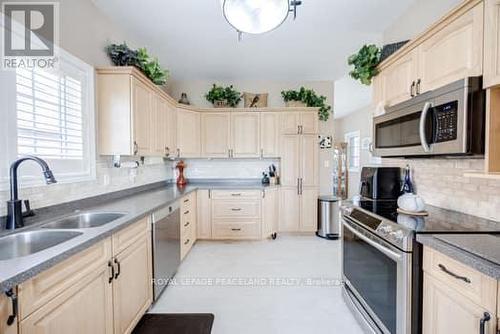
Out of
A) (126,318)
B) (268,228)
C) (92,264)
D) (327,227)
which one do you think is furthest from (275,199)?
(92,264)

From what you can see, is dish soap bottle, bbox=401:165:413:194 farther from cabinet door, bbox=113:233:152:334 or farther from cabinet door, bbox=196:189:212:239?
cabinet door, bbox=196:189:212:239

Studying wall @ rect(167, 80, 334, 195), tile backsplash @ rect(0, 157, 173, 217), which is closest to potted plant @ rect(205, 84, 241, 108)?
wall @ rect(167, 80, 334, 195)

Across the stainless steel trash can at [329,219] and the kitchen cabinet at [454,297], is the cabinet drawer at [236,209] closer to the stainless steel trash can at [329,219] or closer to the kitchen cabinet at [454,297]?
the stainless steel trash can at [329,219]

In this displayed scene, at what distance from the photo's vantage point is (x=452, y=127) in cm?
146

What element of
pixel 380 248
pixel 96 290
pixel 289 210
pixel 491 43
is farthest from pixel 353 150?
pixel 96 290

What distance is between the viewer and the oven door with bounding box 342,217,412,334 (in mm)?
1432

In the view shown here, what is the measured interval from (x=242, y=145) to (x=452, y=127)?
10.8ft

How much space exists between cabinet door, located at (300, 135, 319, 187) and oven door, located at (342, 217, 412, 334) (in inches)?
81.4

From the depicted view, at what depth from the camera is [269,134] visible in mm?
4445

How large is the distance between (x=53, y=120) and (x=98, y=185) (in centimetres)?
70

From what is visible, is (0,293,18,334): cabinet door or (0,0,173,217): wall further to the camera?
(0,0,173,217): wall

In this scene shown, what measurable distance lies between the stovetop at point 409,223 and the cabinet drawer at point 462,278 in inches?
4.6

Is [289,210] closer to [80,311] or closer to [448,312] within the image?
[448,312]

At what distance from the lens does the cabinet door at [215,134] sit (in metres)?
4.46
